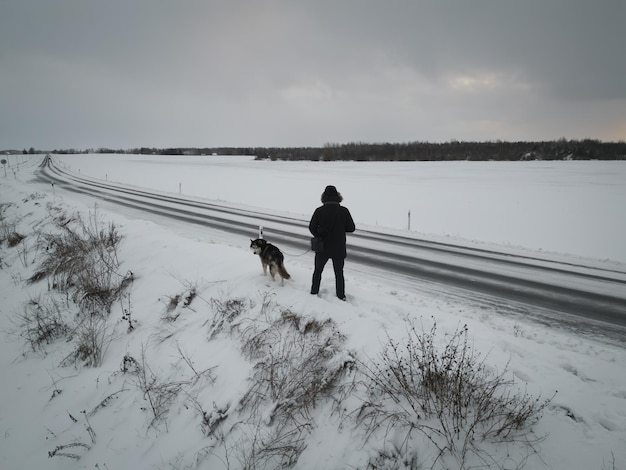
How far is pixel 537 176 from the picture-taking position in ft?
108

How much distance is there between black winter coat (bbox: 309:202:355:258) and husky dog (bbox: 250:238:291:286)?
1.17 metres

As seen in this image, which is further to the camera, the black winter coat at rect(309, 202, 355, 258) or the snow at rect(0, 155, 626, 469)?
the black winter coat at rect(309, 202, 355, 258)

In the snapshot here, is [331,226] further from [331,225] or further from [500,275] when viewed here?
[500,275]

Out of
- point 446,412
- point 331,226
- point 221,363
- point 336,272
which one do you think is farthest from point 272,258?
point 446,412

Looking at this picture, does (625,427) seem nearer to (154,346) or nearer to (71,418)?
(154,346)

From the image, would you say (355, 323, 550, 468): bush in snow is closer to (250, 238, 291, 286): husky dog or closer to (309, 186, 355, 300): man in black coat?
(309, 186, 355, 300): man in black coat

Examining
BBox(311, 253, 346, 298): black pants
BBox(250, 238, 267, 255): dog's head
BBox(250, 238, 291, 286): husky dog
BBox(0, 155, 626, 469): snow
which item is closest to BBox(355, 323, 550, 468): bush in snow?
BBox(0, 155, 626, 469): snow

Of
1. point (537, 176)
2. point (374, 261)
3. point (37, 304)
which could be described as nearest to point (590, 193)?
point (537, 176)

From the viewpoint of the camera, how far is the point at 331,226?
19.7 feet

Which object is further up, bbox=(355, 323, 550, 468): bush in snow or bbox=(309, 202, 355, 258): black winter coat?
bbox=(309, 202, 355, 258): black winter coat

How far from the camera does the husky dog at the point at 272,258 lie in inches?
266

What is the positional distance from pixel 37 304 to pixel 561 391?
1153 cm

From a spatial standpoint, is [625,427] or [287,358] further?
[287,358]

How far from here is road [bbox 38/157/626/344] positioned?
6.49 m
